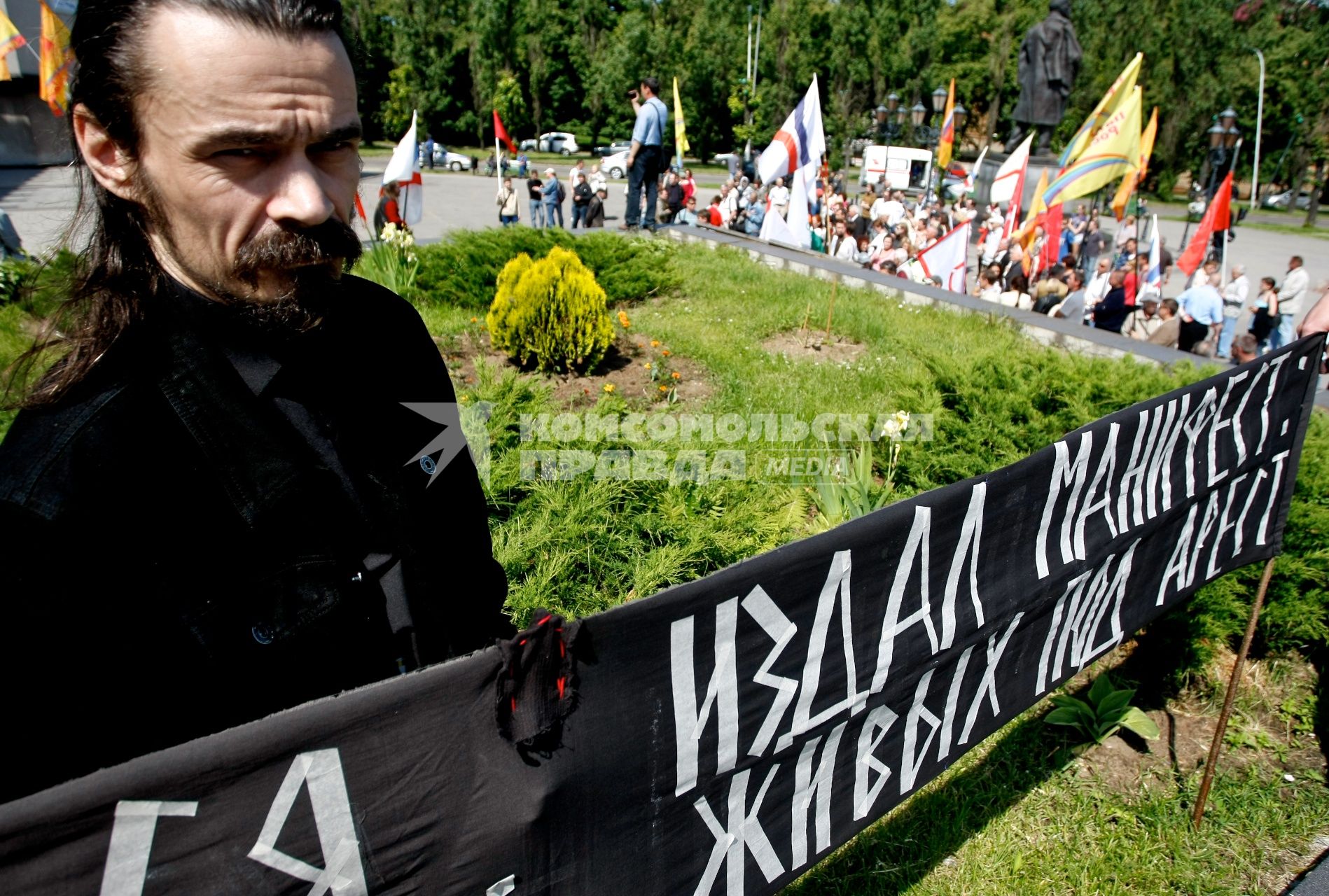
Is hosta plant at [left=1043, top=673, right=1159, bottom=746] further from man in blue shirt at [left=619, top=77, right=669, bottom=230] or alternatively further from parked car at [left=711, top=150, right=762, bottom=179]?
parked car at [left=711, top=150, right=762, bottom=179]

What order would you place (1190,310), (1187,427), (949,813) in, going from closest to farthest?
(1187,427), (949,813), (1190,310)

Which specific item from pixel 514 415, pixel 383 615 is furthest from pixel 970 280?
pixel 383 615

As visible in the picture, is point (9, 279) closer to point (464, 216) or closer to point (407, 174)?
point (407, 174)

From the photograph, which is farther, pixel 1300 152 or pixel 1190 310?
pixel 1300 152

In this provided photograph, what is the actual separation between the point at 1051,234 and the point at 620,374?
7900 mm

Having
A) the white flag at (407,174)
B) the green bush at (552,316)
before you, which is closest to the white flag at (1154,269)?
the green bush at (552,316)

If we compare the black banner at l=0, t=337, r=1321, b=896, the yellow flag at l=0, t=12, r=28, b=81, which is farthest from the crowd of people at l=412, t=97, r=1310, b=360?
the yellow flag at l=0, t=12, r=28, b=81

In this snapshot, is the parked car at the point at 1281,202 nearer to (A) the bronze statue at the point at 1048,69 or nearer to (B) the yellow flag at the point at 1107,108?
(A) the bronze statue at the point at 1048,69

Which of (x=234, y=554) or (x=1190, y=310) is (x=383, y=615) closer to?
(x=234, y=554)

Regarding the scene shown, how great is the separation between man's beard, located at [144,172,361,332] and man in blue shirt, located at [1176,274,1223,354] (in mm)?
11082

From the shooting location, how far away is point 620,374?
7082 mm

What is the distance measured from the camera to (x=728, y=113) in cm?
5106

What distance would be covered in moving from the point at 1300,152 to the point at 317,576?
49.4 meters

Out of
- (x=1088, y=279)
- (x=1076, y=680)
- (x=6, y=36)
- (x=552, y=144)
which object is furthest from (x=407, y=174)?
(x=552, y=144)
